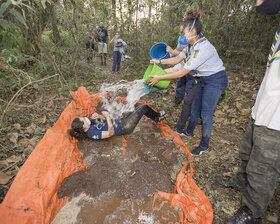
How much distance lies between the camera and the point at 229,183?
2074mm

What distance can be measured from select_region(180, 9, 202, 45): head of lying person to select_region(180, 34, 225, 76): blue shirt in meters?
0.08

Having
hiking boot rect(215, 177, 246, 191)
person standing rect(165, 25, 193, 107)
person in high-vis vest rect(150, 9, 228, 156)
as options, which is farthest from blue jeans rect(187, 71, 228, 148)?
hiking boot rect(215, 177, 246, 191)

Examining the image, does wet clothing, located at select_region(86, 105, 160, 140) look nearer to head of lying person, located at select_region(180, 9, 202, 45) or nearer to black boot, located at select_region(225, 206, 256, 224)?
head of lying person, located at select_region(180, 9, 202, 45)

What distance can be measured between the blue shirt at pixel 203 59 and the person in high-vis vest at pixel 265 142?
70cm

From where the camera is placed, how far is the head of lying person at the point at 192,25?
2.08 m

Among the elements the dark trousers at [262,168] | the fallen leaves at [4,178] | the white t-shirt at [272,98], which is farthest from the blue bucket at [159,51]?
the fallen leaves at [4,178]

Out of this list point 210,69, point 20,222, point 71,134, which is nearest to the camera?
point 20,222

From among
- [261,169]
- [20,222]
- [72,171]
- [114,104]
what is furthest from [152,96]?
[20,222]

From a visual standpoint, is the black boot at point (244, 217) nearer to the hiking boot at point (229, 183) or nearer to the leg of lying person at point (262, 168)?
the leg of lying person at point (262, 168)

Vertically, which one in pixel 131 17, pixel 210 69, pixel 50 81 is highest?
pixel 131 17

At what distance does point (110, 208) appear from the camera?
1.96m

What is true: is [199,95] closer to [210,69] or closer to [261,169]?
[210,69]

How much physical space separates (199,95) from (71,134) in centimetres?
214

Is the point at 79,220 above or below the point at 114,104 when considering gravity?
below
